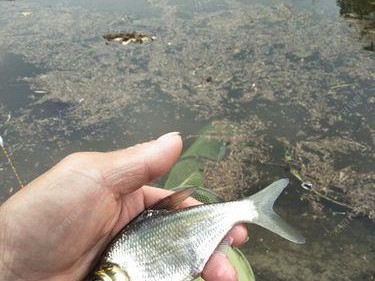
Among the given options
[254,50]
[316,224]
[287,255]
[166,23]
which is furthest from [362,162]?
[166,23]

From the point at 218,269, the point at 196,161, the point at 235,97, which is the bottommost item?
the point at 196,161

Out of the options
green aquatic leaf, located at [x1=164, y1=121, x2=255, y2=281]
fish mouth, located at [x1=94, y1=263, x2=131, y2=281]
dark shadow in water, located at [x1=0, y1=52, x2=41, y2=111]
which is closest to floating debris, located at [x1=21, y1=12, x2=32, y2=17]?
dark shadow in water, located at [x1=0, y1=52, x2=41, y2=111]

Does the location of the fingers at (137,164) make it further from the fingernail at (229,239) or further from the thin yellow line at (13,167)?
the thin yellow line at (13,167)

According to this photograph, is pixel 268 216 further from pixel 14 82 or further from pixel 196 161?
pixel 14 82

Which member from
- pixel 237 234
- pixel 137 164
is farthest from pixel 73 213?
pixel 237 234

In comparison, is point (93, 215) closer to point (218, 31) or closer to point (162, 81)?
point (162, 81)

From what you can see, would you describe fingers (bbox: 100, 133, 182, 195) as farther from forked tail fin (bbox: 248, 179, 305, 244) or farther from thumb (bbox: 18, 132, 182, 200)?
forked tail fin (bbox: 248, 179, 305, 244)
